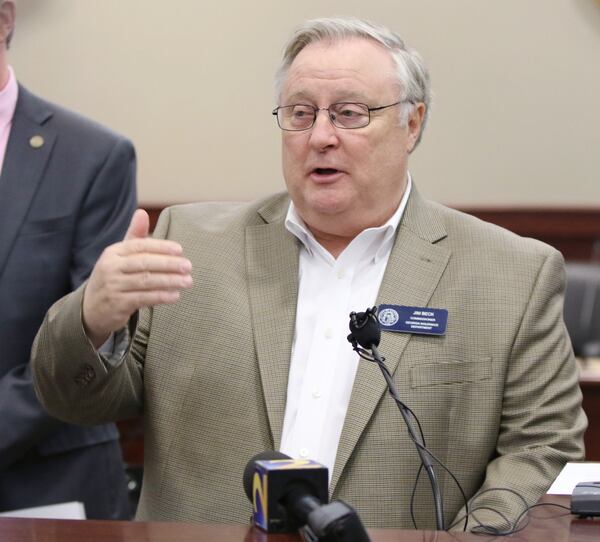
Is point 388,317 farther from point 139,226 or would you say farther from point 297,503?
point 297,503

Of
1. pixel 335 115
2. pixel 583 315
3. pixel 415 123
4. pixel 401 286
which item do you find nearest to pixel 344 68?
pixel 335 115

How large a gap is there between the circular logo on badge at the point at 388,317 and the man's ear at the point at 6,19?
1200mm

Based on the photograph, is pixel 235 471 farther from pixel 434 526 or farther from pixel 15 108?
pixel 15 108

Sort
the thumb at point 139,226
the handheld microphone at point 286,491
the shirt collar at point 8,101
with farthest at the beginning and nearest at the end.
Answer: the shirt collar at point 8,101
the thumb at point 139,226
the handheld microphone at point 286,491

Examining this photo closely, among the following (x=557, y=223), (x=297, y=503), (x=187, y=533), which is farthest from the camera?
(x=557, y=223)

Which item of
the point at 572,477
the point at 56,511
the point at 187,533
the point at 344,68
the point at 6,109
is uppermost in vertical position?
the point at 344,68

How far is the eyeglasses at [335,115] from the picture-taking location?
7.73ft

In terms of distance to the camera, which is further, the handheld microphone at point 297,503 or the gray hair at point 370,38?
the gray hair at point 370,38

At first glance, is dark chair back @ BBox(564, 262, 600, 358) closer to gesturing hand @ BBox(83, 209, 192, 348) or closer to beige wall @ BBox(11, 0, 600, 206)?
beige wall @ BBox(11, 0, 600, 206)

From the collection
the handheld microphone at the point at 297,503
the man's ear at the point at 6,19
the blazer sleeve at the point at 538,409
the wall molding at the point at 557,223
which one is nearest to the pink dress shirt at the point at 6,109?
the man's ear at the point at 6,19

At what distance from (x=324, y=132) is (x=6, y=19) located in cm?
95

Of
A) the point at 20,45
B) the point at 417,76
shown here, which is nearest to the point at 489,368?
the point at 417,76

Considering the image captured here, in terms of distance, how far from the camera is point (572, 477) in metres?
2.00

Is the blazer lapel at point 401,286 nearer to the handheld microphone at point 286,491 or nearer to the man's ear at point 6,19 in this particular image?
the handheld microphone at point 286,491
